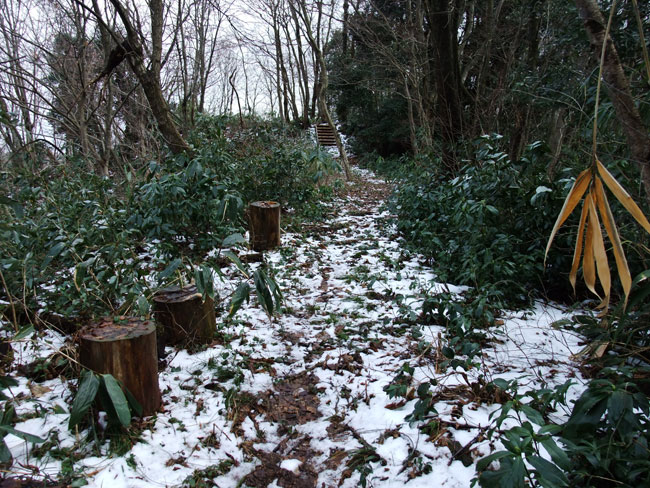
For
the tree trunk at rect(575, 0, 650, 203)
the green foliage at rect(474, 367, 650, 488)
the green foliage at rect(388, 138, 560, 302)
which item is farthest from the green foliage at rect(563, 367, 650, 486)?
the green foliage at rect(388, 138, 560, 302)

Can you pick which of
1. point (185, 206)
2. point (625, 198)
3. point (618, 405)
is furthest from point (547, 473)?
point (185, 206)

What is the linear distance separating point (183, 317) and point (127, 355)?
0.79 m

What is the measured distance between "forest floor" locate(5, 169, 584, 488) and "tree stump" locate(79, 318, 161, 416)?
176 millimetres

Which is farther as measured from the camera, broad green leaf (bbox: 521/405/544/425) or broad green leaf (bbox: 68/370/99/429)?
broad green leaf (bbox: 68/370/99/429)

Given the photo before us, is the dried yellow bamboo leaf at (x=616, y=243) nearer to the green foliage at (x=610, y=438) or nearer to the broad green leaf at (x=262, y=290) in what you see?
the green foliage at (x=610, y=438)

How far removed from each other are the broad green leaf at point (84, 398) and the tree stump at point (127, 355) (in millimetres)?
220

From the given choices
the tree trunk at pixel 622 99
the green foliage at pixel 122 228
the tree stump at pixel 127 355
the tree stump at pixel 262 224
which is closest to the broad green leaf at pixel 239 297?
the green foliage at pixel 122 228

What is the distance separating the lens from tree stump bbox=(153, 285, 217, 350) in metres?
2.86

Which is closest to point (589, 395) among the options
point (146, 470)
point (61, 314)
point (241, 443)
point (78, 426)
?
point (241, 443)

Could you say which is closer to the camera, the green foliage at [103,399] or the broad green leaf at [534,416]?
the broad green leaf at [534,416]

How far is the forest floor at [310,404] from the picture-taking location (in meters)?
1.87

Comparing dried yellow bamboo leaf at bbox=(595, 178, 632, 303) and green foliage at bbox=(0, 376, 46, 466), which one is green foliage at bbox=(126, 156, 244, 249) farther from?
dried yellow bamboo leaf at bbox=(595, 178, 632, 303)

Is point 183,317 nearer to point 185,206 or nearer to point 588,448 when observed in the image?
point 185,206

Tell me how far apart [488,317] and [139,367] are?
225 centimetres
